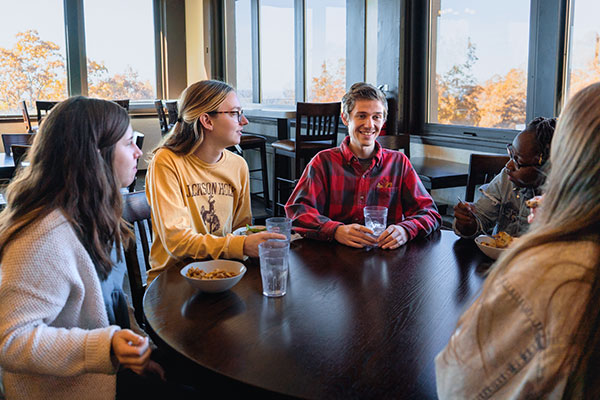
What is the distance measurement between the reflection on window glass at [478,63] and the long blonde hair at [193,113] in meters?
2.03

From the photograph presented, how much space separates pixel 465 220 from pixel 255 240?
658mm

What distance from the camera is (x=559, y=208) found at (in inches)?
26.1

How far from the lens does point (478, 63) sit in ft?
11.3

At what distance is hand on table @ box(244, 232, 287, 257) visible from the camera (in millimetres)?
1430

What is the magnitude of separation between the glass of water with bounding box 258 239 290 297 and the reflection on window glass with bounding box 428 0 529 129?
251 centimetres

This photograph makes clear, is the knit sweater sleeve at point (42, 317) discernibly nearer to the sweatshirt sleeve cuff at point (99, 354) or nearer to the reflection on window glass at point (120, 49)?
the sweatshirt sleeve cuff at point (99, 354)

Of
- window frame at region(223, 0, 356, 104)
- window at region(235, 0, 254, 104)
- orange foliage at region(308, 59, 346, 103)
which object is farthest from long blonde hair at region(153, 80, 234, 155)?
window at region(235, 0, 254, 104)

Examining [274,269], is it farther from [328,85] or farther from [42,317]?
[328,85]

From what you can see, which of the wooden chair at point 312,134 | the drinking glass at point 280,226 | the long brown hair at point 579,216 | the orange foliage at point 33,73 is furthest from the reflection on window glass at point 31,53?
the long brown hair at point 579,216

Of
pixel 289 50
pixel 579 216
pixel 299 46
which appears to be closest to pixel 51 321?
pixel 579 216

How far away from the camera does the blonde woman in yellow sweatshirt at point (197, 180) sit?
1.59m

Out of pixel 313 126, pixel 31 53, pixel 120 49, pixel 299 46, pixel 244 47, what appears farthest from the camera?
pixel 120 49

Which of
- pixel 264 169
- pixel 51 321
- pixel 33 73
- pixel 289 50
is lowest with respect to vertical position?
pixel 264 169

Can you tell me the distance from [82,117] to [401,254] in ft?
2.98
